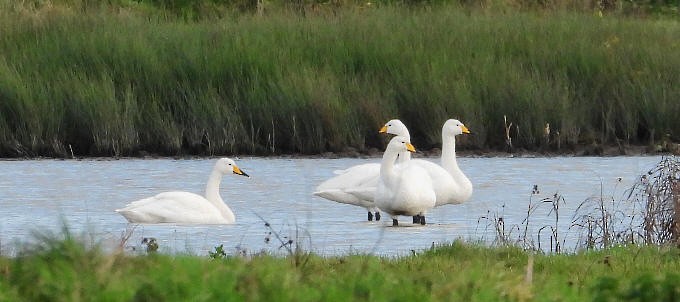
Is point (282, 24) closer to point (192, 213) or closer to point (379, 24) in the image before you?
point (379, 24)

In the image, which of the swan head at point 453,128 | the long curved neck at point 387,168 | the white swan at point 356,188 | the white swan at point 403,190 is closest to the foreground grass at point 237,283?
the white swan at point 403,190

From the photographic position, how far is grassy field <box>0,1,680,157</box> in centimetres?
1891

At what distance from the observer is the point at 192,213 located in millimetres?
12781

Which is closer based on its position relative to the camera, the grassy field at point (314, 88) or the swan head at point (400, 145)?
the swan head at point (400, 145)

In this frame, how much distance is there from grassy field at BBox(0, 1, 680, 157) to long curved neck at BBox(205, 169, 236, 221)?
4.97 metres

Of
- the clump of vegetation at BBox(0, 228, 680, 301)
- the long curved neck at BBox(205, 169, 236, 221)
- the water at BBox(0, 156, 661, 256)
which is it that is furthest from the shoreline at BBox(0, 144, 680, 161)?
the clump of vegetation at BBox(0, 228, 680, 301)

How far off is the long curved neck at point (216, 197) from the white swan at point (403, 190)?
1093 millimetres

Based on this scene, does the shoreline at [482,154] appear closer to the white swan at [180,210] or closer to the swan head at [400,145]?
the swan head at [400,145]

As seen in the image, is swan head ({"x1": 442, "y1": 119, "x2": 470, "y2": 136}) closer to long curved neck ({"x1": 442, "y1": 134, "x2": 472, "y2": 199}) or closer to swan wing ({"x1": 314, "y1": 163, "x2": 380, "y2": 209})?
long curved neck ({"x1": 442, "y1": 134, "x2": 472, "y2": 199})

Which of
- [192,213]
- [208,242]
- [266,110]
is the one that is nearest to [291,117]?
[266,110]

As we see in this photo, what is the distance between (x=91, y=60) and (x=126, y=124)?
1566 millimetres

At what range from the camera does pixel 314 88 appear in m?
19.1

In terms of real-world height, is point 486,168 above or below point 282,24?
below

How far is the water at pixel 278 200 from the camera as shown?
449 inches
